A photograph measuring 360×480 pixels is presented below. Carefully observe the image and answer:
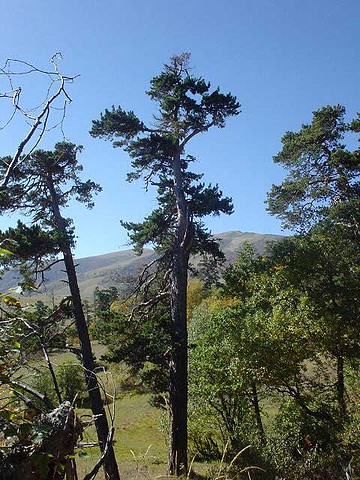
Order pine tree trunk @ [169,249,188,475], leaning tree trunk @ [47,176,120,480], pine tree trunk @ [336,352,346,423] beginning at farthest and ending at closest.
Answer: pine tree trunk @ [336,352,346,423], leaning tree trunk @ [47,176,120,480], pine tree trunk @ [169,249,188,475]

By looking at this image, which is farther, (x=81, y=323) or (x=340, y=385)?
A: (x=340, y=385)

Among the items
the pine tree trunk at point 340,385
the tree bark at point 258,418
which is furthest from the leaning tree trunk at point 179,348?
the pine tree trunk at point 340,385

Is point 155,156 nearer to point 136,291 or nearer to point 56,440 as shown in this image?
point 136,291

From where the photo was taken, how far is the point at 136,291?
1352 centimetres

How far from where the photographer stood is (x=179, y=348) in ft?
36.7

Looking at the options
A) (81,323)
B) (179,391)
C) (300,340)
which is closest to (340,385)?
(300,340)

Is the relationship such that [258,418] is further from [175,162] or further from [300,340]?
[175,162]

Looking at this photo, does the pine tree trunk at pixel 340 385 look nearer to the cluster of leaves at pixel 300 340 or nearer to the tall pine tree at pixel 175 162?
the cluster of leaves at pixel 300 340

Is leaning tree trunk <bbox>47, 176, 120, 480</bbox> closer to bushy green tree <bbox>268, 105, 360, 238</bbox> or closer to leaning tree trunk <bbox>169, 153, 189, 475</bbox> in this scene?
leaning tree trunk <bbox>169, 153, 189, 475</bbox>

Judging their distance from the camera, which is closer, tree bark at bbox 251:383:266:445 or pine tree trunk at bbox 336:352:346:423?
pine tree trunk at bbox 336:352:346:423

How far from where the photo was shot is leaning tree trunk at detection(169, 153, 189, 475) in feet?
35.7

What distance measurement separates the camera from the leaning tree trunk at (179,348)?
1088 centimetres

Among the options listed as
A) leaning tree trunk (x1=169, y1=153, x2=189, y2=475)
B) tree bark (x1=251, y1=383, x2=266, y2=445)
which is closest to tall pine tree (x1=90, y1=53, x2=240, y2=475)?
leaning tree trunk (x1=169, y1=153, x2=189, y2=475)

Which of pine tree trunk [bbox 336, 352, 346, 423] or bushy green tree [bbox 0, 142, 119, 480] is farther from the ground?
bushy green tree [bbox 0, 142, 119, 480]
